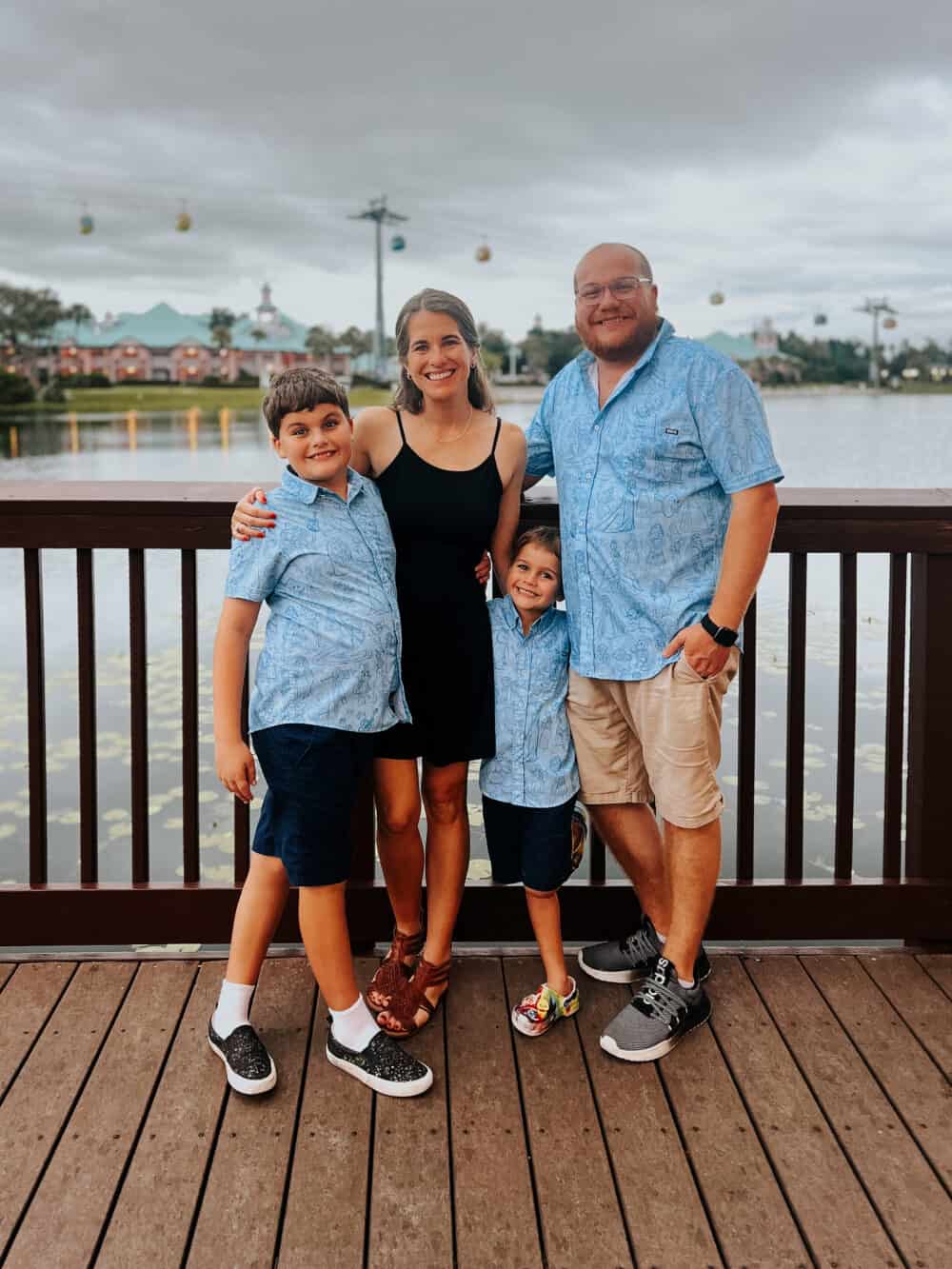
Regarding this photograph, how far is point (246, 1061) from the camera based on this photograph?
2.16 m

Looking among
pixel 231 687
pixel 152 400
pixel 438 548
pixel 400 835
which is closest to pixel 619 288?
pixel 438 548

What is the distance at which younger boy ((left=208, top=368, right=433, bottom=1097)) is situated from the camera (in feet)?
6.98

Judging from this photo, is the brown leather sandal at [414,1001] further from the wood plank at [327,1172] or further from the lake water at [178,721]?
the lake water at [178,721]

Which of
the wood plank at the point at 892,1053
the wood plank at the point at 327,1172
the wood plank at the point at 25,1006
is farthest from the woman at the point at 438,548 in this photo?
the wood plank at the point at 892,1053

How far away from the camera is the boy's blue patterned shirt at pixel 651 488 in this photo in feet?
7.16

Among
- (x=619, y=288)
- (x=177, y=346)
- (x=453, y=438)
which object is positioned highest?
(x=177, y=346)

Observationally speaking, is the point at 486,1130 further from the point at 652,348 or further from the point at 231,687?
the point at 652,348

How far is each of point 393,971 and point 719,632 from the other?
3.22 feet

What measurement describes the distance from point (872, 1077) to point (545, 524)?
1.26 meters

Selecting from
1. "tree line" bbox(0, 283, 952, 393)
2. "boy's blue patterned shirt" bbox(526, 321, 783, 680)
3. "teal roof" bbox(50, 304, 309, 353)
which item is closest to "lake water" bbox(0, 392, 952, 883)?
"boy's blue patterned shirt" bbox(526, 321, 783, 680)

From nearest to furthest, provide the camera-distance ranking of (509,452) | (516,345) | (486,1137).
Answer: (486,1137), (509,452), (516,345)

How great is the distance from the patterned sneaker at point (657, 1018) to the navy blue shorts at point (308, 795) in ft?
2.06

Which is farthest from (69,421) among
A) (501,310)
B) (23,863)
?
(23,863)

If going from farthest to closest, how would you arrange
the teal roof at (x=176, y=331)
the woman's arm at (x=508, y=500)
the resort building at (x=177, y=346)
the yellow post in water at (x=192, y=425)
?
the teal roof at (x=176, y=331)
the resort building at (x=177, y=346)
the yellow post in water at (x=192, y=425)
the woman's arm at (x=508, y=500)
